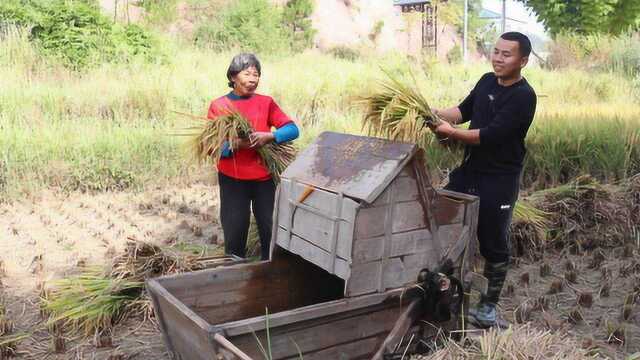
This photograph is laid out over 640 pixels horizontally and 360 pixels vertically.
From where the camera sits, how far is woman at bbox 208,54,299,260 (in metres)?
3.84

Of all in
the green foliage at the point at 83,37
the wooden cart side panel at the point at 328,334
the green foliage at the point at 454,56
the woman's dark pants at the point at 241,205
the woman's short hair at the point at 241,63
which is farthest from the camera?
the green foliage at the point at 454,56

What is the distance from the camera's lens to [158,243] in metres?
5.35

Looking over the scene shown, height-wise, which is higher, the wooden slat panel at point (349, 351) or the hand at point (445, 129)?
the hand at point (445, 129)

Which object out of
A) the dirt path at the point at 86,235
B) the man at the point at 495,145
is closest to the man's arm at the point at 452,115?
the man at the point at 495,145

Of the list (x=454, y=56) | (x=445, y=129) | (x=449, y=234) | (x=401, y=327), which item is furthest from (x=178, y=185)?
(x=454, y=56)

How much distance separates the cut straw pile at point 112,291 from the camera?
3809 mm

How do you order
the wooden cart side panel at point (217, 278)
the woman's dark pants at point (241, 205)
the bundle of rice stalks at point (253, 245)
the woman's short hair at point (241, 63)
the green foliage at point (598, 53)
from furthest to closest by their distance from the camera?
the green foliage at point (598, 53) < the bundle of rice stalks at point (253, 245) < the woman's dark pants at point (241, 205) < the woman's short hair at point (241, 63) < the wooden cart side panel at point (217, 278)

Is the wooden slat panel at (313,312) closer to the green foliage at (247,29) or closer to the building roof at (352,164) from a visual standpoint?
the building roof at (352,164)

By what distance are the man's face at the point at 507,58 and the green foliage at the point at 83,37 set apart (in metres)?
10.0

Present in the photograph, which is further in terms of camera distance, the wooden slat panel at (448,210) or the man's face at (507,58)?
the man's face at (507,58)

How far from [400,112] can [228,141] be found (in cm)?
106

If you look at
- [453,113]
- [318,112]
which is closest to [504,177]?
[453,113]

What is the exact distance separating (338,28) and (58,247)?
105 ft

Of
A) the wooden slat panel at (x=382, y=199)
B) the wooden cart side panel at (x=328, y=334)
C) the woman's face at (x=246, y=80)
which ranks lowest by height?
the wooden cart side panel at (x=328, y=334)
